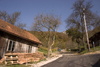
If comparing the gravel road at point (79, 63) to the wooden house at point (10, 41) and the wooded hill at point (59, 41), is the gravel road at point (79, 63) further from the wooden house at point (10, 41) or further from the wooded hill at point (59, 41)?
the wooded hill at point (59, 41)

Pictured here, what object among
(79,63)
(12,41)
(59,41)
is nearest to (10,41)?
(12,41)

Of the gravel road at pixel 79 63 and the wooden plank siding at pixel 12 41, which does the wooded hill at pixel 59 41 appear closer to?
the wooden plank siding at pixel 12 41

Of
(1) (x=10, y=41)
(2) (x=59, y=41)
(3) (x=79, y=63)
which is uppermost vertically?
(2) (x=59, y=41)

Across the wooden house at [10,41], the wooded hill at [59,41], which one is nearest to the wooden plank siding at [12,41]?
the wooden house at [10,41]

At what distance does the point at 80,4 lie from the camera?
77.5ft

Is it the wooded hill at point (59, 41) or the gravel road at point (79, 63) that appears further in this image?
the wooded hill at point (59, 41)

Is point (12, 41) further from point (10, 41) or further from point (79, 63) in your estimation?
point (79, 63)

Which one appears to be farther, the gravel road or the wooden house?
the wooden house

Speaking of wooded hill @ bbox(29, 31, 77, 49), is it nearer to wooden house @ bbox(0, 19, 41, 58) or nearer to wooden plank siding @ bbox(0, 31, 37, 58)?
wooden plank siding @ bbox(0, 31, 37, 58)

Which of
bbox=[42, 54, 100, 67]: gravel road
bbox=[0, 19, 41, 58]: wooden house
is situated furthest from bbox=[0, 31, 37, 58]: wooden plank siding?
bbox=[42, 54, 100, 67]: gravel road

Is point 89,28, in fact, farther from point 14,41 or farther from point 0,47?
point 0,47

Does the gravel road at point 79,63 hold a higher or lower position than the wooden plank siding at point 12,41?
lower

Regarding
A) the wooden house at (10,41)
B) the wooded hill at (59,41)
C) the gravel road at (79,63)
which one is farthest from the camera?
the wooded hill at (59,41)

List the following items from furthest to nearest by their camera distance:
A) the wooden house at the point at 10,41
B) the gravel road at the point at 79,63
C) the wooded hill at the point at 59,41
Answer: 1. the wooded hill at the point at 59,41
2. the wooden house at the point at 10,41
3. the gravel road at the point at 79,63
